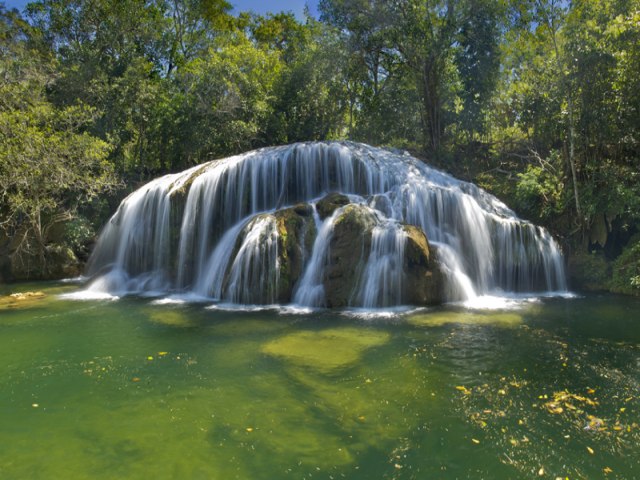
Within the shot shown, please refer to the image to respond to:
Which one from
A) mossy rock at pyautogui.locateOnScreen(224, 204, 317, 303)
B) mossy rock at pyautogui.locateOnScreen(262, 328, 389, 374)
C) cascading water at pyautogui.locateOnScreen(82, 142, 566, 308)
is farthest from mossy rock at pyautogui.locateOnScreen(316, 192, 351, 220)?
mossy rock at pyautogui.locateOnScreen(262, 328, 389, 374)

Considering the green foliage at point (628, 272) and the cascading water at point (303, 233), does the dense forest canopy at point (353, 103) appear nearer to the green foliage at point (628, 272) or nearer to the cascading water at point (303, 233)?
the green foliage at point (628, 272)

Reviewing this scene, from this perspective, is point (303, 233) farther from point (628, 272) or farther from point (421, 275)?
point (628, 272)

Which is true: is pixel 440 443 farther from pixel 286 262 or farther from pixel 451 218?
pixel 451 218

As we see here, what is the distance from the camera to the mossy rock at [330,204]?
1346 centimetres

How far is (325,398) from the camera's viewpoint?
5945 mm

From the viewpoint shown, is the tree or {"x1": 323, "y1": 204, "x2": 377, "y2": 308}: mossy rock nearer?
{"x1": 323, "y1": 204, "x2": 377, "y2": 308}: mossy rock

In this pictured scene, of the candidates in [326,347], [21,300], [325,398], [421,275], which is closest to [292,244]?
[421,275]

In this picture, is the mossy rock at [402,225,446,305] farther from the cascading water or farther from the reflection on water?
the reflection on water

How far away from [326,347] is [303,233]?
5463 millimetres

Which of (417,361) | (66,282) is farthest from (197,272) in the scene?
(417,361)

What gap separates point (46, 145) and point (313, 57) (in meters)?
14.2

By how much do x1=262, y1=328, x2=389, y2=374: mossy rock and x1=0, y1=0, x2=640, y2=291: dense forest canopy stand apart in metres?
8.69

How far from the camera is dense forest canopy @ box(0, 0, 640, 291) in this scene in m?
14.2

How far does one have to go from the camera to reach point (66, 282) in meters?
16.5
